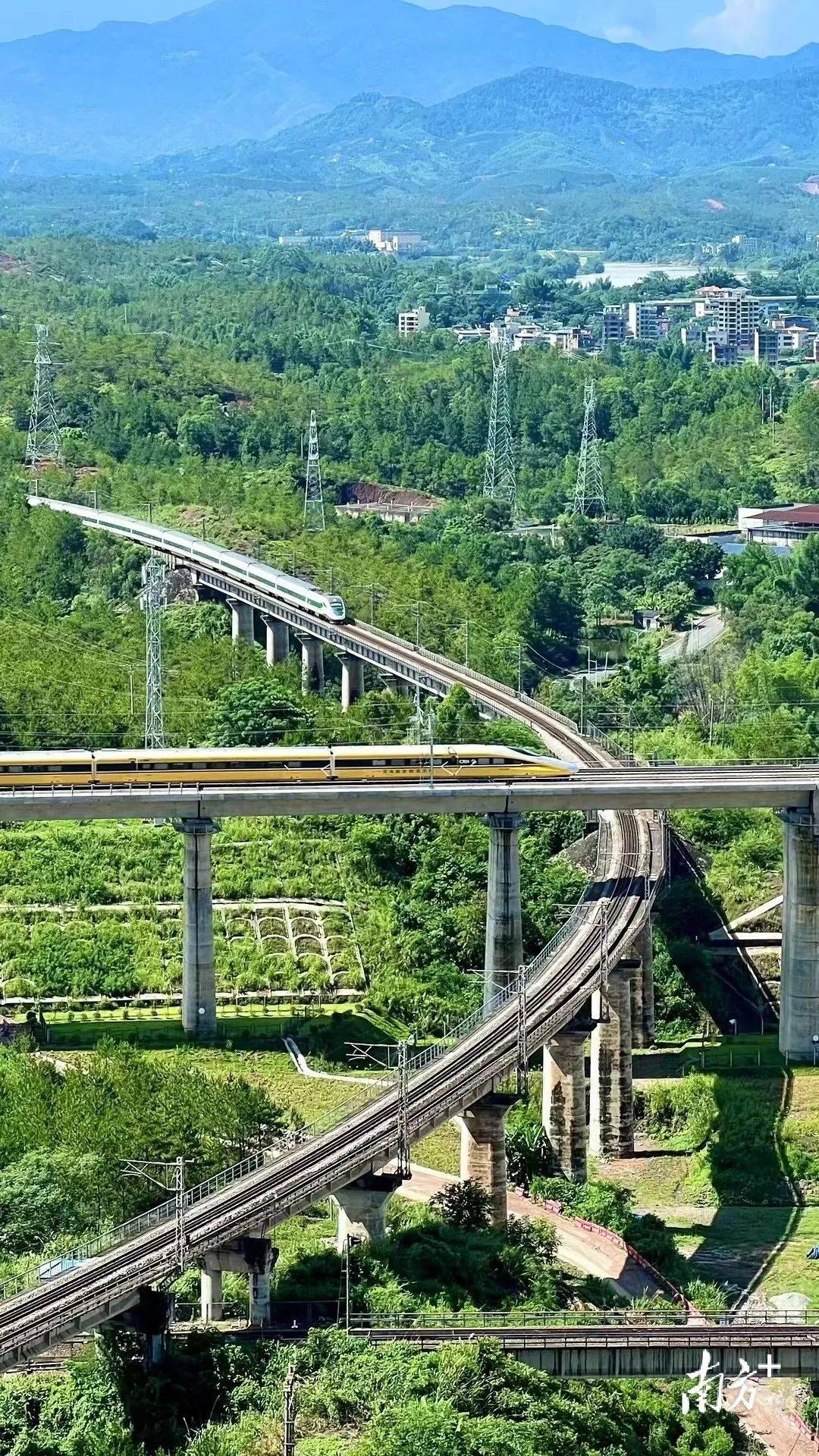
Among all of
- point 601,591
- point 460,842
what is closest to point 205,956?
point 460,842

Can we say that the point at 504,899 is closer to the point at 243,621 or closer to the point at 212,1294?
the point at 212,1294

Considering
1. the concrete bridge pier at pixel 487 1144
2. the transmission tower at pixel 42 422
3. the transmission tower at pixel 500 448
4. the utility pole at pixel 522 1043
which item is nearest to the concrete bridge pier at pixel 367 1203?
the concrete bridge pier at pixel 487 1144

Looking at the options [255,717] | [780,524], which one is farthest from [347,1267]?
[780,524]

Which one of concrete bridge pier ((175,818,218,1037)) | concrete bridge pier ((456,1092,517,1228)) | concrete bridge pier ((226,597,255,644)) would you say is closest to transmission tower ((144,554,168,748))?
concrete bridge pier ((175,818,218,1037))

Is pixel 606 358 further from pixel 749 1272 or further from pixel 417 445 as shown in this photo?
pixel 749 1272

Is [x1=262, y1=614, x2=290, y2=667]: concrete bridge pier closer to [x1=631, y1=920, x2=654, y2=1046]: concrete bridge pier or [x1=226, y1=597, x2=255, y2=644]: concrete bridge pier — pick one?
[x1=226, y1=597, x2=255, y2=644]: concrete bridge pier

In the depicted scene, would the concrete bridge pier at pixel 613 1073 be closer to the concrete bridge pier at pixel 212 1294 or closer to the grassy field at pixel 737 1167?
the grassy field at pixel 737 1167
